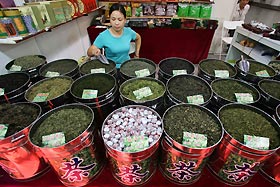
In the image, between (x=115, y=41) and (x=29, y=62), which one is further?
(x=115, y=41)

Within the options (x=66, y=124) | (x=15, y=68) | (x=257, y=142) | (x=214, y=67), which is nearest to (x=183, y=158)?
(x=257, y=142)

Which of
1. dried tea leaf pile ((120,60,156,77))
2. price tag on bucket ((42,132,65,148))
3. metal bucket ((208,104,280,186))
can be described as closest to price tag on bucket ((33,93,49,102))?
price tag on bucket ((42,132,65,148))

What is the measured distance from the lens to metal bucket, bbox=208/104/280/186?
0.63 meters

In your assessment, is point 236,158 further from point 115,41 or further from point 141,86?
point 115,41

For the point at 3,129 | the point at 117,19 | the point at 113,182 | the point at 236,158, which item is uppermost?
the point at 117,19

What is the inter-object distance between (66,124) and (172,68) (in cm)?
78

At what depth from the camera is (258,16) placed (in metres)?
4.08

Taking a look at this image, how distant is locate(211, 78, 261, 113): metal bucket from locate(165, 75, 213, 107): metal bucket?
0.04 m

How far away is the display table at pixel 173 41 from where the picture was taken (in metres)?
3.22

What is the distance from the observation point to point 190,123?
Answer: 2.46 feet

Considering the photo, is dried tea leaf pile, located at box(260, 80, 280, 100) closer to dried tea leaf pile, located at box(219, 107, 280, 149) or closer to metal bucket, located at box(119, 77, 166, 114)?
dried tea leaf pile, located at box(219, 107, 280, 149)

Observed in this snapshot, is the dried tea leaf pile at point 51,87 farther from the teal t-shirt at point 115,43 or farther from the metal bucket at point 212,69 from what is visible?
the metal bucket at point 212,69

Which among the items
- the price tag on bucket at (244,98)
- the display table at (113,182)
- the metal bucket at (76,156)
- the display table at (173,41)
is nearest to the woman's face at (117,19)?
the metal bucket at (76,156)

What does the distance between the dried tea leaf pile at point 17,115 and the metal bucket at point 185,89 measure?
69 centimetres
